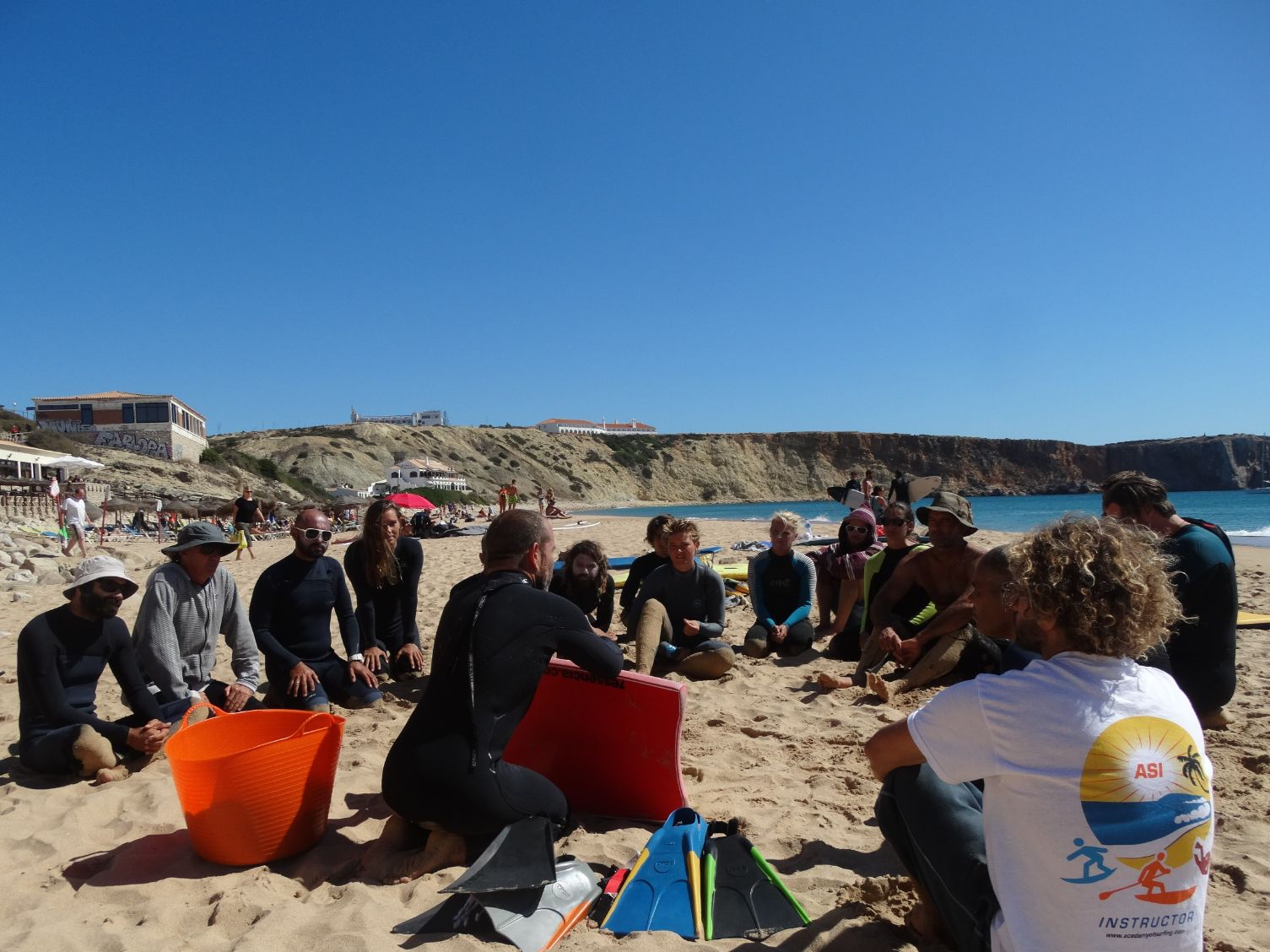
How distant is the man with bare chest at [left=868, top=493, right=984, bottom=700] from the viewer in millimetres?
4652

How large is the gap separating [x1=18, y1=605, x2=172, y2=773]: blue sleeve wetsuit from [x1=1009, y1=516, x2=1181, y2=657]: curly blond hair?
380 cm

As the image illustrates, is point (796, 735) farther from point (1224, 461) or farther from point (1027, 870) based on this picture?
point (1224, 461)

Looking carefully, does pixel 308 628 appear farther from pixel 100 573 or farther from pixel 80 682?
pixel 100 573

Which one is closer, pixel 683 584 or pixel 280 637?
pixel 280 637

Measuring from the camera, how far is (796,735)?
13.5 feet

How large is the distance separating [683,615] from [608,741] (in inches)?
97.1

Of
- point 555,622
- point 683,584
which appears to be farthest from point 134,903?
point 683,584

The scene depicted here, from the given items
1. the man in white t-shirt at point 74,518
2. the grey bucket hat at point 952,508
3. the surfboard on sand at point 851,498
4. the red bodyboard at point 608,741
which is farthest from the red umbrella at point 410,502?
the red bodyboard at point 608,741

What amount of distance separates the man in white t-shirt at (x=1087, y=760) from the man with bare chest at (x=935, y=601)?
2838 mm

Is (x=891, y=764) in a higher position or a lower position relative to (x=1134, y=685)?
lower

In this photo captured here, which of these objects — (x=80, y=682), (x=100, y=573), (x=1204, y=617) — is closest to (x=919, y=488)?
(x=1204, y=617)

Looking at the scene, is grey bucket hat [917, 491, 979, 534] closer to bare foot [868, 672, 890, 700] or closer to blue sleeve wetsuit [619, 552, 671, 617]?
bare foot [868, 672, 890, 700]

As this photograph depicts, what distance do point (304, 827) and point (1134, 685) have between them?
2.75m

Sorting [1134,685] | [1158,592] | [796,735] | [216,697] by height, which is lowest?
[796,735]
